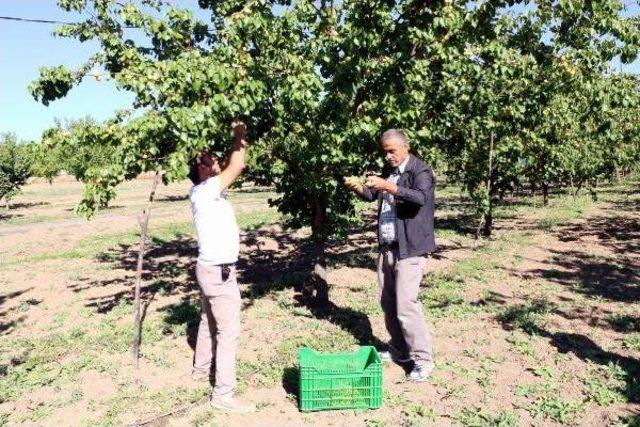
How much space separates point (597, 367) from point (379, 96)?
381cm

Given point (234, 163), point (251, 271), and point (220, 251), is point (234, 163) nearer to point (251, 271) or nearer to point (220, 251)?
point (220, 251)

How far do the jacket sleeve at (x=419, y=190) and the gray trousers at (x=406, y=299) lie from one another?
606mm

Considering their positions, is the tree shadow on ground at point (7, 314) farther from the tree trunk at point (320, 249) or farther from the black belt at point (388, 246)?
the black belt at point (388, 246)

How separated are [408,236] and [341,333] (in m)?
2.19

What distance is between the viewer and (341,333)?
261 inches

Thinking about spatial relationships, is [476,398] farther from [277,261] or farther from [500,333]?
[277,261]

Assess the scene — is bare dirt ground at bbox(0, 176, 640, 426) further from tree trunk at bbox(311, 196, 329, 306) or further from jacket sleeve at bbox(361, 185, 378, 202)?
jacket sleeve at bbox(361, 185, 378, 202)

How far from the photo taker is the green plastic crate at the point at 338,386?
4531mm

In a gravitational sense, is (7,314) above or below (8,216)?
below

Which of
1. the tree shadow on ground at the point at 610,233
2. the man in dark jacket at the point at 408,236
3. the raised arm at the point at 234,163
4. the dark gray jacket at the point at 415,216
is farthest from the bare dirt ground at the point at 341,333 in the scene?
the raised arm at the point at 234,163

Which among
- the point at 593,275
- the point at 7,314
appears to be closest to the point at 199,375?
the point at 7,314

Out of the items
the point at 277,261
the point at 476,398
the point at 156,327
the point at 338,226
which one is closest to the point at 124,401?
the point at 156,327

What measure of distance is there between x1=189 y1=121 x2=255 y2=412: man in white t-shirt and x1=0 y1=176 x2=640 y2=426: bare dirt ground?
0.33 metres

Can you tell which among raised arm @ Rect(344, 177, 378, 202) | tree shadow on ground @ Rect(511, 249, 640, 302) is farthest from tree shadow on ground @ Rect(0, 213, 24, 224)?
raised arm @ Rect(344, 177, 378, 202)
